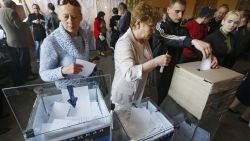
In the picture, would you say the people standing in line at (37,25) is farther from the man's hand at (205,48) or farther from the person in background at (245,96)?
the person in background at (245,96)

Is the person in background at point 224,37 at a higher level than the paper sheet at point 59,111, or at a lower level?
higher

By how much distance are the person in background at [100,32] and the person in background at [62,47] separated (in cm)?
335

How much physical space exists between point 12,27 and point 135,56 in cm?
251

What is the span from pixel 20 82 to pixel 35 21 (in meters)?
1.38

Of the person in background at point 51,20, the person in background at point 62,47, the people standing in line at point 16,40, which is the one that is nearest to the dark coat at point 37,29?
the person in background at point 51,20

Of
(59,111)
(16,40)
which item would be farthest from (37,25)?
(59,111)

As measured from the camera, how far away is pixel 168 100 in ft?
4.27

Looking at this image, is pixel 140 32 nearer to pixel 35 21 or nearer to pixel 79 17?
pixel 79 17

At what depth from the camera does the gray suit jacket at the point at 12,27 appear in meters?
2.40

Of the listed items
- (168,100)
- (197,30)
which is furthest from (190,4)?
(168,100)

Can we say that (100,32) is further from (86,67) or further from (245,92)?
(86,67)

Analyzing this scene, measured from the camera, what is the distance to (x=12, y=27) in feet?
8.31

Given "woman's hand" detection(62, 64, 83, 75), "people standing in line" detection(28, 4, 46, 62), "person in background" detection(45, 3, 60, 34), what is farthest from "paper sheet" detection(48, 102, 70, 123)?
"people standing in line" detection(28, 4, 46, 62)

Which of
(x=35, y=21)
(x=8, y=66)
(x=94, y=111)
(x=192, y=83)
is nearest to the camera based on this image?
(x=94, y=111)
